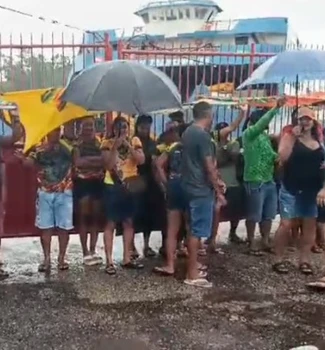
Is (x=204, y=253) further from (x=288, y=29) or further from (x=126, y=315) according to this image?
(x=288, y=29)

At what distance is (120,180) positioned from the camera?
20.4 feet

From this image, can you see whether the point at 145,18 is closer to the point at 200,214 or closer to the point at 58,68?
Answer: the point at 58,68

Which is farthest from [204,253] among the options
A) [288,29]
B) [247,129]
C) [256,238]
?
[288,29]

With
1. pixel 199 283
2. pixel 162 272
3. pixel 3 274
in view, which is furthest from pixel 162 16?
pixel 199 283

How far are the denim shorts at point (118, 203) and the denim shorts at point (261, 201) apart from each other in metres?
1.39

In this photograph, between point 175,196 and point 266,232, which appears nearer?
point 175,196

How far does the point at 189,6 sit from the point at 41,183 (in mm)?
16111

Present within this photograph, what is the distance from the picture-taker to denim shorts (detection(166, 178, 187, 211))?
20.3 feet

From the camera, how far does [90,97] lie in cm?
551

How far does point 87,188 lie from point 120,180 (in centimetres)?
40

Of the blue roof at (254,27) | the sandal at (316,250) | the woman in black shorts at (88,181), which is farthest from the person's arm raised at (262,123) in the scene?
the blue roof at (254,27)

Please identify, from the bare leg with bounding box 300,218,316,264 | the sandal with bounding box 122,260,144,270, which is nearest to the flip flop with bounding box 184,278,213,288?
the sandal with bounding box 122,260,144,270

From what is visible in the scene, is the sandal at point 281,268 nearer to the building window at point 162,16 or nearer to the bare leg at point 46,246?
the bare leg at point 46,246

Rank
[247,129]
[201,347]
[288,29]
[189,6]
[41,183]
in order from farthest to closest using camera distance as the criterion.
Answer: [189,6]
[288,29]
[247,129]
[41,183]
[201,347]
